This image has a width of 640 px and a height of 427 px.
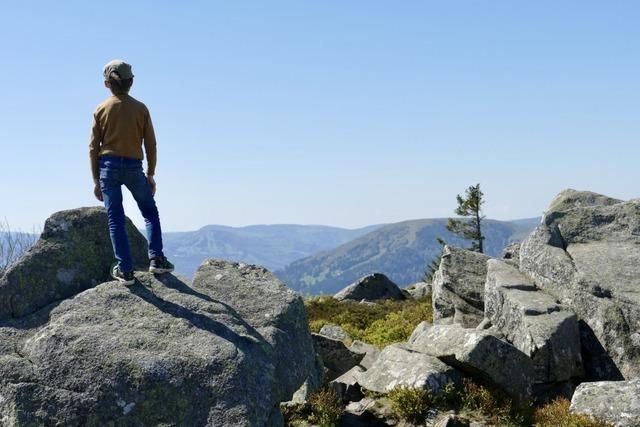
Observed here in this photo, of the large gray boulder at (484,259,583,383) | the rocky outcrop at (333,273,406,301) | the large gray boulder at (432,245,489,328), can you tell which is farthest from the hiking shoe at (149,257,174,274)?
the rocky outcrop at (333,273,406,301)

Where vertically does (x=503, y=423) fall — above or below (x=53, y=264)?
below

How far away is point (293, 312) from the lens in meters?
13.5

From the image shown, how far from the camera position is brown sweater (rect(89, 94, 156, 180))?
12.3 meters

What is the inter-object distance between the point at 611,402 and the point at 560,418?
1.24m

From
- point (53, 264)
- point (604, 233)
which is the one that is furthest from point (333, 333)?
point (53, 264)

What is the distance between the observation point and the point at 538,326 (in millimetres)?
16281

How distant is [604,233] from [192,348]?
15165mm

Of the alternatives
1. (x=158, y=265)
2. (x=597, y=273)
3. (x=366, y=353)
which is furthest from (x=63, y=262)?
(x=597, y=273)

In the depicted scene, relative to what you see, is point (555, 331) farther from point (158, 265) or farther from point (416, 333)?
point (158, 265)

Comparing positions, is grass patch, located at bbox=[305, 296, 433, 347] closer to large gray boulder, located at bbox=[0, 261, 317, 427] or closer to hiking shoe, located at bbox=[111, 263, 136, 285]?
large gray boulder, located at bbox=[0, 261, 317, 427]

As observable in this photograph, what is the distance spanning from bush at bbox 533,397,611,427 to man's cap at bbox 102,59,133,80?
11684mm

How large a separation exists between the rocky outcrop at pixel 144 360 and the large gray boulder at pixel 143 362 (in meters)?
0.02

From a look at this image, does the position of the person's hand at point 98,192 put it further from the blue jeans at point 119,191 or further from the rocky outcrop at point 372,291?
the rocky outcrop at point 372,291

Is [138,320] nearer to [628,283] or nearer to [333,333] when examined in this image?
[628,283]
